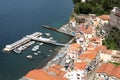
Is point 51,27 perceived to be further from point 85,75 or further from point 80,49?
point 85,75

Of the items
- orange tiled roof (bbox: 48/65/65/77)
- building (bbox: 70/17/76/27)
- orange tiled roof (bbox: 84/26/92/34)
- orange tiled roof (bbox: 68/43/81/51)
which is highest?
building (bbox: 70/17/76/27)

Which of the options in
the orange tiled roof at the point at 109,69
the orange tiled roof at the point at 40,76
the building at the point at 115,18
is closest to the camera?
the orange tiled roof at the point at 40,76

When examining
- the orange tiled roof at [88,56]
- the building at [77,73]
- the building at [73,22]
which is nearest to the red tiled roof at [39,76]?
the building at [77,73]

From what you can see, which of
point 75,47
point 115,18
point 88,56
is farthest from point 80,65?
point 115,18

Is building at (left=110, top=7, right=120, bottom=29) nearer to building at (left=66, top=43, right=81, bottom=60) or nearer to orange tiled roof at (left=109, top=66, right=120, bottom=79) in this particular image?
building at (left=66, top=43, right=81, bottom=60)

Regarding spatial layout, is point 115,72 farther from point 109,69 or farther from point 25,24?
point 25,24

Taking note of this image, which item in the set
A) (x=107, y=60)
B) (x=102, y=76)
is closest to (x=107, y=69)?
(x=102, y=76)

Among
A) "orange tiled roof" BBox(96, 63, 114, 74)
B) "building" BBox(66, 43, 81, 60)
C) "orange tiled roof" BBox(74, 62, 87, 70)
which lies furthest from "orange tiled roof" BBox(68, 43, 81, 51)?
"orange tiled roof" BBox(96, 63, 114, 74)

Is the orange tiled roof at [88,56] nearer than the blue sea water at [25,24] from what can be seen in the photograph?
Yes

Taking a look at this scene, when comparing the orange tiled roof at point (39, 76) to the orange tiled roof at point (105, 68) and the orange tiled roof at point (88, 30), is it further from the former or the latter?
the orange tiled roof at point (88, 30)
